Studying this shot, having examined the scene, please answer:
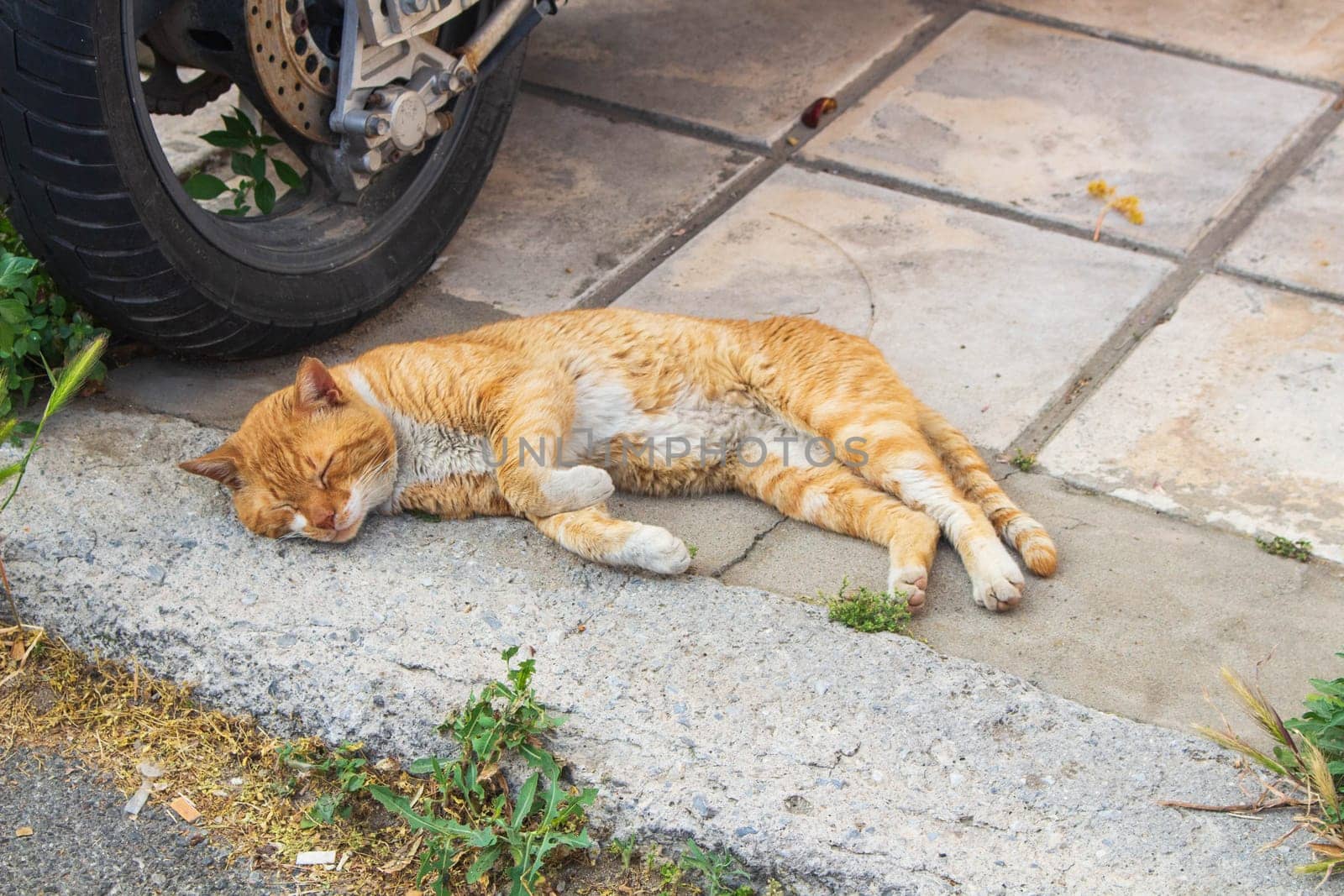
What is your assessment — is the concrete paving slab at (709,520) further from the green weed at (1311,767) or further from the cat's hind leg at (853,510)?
the green weed at (1311,767)

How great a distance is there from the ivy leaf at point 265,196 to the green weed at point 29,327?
0.72 meters

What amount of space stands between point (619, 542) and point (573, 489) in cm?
24

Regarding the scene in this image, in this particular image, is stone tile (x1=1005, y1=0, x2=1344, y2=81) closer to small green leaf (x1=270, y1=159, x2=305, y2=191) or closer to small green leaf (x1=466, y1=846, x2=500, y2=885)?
small green leaf (x1=270, y1=159, x2=305, y2=191)

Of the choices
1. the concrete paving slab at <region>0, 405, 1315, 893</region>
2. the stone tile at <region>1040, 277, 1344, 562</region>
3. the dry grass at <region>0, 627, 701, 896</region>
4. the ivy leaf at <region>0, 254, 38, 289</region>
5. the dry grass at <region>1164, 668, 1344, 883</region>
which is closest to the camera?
the dry grass at <region>1164, 668, 1344, 883</region>

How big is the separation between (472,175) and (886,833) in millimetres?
2861

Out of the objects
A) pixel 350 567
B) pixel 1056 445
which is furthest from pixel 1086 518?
pixel 350 567

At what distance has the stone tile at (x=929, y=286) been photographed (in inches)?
174

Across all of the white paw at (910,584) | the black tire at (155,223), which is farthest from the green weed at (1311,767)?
the black tire at (155,223)

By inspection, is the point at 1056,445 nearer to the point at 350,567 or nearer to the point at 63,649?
the point at 350,567

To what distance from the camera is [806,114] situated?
5.69 metres

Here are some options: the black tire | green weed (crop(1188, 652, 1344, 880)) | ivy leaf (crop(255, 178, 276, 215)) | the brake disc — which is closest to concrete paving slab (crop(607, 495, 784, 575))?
the black tire

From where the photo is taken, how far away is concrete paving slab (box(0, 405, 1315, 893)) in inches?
109

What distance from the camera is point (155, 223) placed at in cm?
375

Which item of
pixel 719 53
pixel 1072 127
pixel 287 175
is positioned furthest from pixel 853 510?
pixel 719 53
